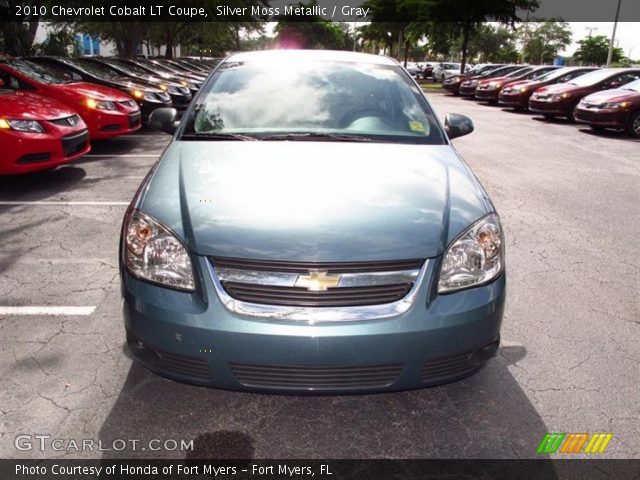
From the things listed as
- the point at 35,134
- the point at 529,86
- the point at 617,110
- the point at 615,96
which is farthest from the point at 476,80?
the point at 35,134

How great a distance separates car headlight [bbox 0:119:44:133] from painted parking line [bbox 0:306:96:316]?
3.30 meters

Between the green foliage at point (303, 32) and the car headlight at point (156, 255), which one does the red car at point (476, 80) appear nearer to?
the car headlight at point (156, 255)

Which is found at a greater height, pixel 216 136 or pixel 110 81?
pixel 110 81

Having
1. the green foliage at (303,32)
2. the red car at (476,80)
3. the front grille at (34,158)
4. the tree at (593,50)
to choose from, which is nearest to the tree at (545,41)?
the tree at (593,50)

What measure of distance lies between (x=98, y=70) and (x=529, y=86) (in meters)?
13.3

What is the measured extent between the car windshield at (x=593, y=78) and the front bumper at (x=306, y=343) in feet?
49.8

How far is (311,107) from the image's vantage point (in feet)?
11.5

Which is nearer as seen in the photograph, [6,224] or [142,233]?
[142,233]

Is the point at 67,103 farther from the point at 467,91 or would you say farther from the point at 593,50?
the point at 593,50

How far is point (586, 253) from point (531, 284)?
1.07 m

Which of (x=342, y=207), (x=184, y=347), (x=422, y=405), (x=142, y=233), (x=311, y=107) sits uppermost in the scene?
(x=311, y=107)

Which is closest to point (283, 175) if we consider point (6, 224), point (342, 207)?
point (342, 207)

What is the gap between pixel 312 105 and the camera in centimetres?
352

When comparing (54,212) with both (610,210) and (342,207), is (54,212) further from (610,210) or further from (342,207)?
(610,210)
